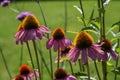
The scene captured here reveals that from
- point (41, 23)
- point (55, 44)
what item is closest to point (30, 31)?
point (55, 44)

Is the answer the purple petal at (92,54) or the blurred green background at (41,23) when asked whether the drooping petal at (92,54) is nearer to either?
the purple petal at (92,54)

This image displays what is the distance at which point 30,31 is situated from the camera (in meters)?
0.94

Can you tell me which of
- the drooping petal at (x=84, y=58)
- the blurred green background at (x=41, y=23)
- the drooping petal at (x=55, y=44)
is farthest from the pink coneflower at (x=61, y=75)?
the blurred green background at (x=41, y=23)

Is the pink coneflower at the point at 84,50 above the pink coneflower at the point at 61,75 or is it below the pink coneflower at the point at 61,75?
above

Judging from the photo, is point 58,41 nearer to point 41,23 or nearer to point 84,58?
point 84,58

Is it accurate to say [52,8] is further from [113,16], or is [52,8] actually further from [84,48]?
[84,48]

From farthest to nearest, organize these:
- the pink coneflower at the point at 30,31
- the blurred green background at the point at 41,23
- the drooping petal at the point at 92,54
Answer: the blurred green background at the point at 41,23 < the pink coneflower at the point at 30,31 < the drooping petal at the point at 92,54

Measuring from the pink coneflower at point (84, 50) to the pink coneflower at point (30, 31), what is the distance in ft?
0.40

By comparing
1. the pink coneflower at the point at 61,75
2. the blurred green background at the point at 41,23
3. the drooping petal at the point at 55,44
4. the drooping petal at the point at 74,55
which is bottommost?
the blurred green background at the point at 41,23

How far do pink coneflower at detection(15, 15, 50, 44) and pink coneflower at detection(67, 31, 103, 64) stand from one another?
0.40ft

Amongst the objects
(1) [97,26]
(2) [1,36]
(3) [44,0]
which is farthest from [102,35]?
(3) [44,0]

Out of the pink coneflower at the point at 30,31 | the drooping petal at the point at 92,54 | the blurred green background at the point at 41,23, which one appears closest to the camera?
the drooping petal at the point at 92,54

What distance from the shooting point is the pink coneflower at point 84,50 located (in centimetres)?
78

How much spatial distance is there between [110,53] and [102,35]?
8cm
